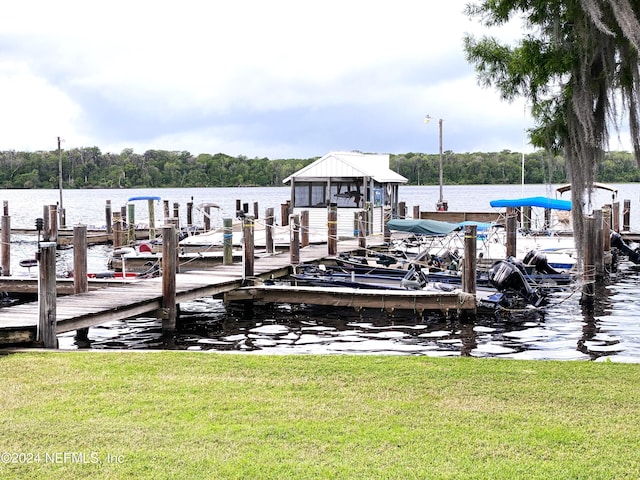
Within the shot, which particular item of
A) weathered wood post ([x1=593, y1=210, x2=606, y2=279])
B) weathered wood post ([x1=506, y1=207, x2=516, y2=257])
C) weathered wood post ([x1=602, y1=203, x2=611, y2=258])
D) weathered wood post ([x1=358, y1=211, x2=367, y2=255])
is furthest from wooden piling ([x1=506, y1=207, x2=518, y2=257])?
weathered wood post ([x1=602, y1=203, x2=611, y2=258])

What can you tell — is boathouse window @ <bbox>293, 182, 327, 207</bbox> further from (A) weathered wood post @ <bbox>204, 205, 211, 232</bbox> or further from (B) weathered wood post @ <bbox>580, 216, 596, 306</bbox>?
(B) weathered wood post @ <bbox>580, 216, 596, 306</bbox>

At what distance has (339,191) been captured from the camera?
3250 centimetres

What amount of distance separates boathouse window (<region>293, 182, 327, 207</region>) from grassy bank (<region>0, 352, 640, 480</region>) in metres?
23.1

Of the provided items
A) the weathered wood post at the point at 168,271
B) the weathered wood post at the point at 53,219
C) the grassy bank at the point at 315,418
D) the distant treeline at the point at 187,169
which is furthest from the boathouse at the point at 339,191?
the distant treeline at the point at 187,169

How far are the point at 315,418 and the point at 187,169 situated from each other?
501 feet

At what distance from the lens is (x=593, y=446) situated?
616 centimetres

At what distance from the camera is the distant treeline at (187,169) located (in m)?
122

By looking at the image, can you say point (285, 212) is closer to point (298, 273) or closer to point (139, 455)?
point (298, 273)

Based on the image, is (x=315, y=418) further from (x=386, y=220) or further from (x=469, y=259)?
(x=386, y=220)

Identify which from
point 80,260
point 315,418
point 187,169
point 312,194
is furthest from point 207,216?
point 187,169

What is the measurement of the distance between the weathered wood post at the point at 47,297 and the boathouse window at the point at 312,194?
21830 millimetres

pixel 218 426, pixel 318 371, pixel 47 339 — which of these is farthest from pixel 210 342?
pixel 218 426

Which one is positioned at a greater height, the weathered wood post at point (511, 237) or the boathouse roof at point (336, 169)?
the boathouse roof at point (336, 169)

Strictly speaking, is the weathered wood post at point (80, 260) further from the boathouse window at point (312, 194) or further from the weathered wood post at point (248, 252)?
the boathouse window at point (312, 194)
